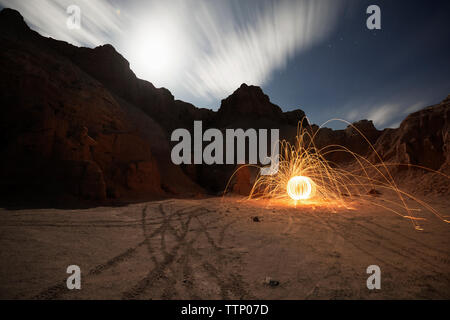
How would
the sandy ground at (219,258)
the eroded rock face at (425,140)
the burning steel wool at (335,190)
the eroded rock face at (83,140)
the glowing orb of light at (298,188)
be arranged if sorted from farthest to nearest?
1. the eroded rock face at (425,140)
2. the glowing orb of light at (298,188)
3. the eroded rock face at (83,140)
4. the burning steel wool at (335,190)
5. the sandy ground at (219,258)

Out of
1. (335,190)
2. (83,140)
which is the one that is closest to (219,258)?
Result: (83,140)

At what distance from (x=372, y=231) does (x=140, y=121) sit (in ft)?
85.6

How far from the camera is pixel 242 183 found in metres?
13.7

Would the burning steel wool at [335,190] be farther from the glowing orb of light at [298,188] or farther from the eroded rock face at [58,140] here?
the eroded rock face at [58,140]

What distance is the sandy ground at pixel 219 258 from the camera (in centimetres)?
207

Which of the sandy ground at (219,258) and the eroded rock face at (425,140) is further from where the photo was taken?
the eroded rock face at (425,140)

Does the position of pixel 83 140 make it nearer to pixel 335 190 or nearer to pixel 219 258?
pixel 219 258

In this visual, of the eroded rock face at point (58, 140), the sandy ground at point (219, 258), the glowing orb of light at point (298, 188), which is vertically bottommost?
the sandy ground at point (219, 258)

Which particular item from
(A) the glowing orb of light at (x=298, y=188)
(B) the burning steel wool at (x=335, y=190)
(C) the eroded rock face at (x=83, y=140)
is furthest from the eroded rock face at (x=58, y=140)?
(A) the glowing orb of light at (x=298, y=188)

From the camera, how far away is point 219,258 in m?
2.96

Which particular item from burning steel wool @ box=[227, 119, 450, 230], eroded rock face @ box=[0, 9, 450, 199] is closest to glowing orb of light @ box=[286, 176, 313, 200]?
burning steel wool @ box=[227, 119, 450, 230]

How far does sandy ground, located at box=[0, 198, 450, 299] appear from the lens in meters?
2.07

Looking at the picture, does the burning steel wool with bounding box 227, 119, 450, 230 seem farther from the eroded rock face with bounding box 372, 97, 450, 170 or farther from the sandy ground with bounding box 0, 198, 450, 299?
the sandy ground with bounding box 0, 198, 450, 299

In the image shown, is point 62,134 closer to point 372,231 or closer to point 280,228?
point 280,228
